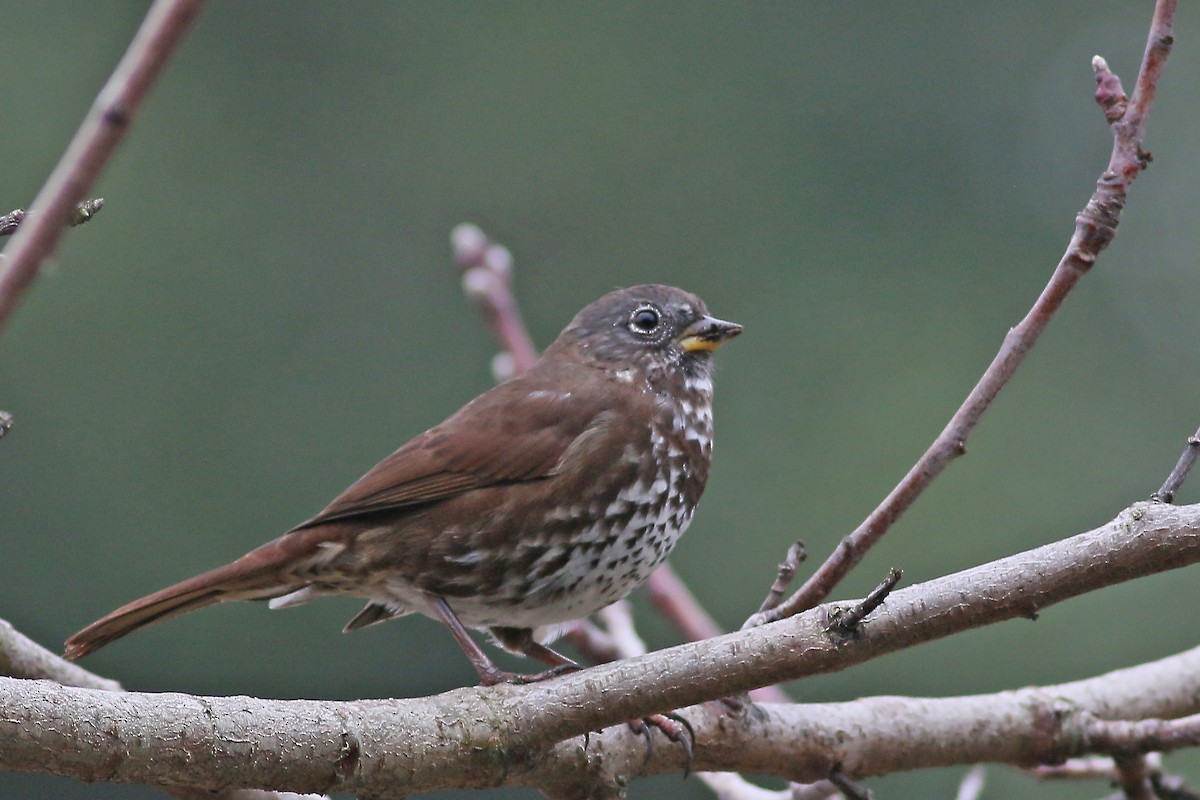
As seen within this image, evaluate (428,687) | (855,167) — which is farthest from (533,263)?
(428,687)

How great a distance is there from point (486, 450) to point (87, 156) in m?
3.10

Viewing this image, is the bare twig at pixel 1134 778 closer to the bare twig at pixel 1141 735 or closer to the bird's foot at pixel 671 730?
the bare twig at pixel 1141 735

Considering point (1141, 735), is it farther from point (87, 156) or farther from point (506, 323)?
point (87, 156)

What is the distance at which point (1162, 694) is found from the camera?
14.0 feet

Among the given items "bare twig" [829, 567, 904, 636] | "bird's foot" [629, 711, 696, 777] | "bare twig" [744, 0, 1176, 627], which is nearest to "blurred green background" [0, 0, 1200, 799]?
"bird's foot" [629, 711, 696, 777]

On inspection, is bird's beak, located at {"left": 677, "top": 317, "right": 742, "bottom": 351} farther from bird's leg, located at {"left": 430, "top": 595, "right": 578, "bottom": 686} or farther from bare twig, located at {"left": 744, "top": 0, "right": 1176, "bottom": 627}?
bare twig, located at {"left": 744, "top": 0, "right": 1176, "bottom": 627}

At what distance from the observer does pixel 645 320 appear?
207 inches

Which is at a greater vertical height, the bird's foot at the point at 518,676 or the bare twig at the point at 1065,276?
the bare twig at the point at 1065,276

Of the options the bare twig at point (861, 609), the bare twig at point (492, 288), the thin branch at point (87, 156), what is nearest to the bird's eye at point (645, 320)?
the bare twig at point (492, 288)

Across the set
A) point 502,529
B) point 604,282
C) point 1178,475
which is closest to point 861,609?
point 1178,475

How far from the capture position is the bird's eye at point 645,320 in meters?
5.24

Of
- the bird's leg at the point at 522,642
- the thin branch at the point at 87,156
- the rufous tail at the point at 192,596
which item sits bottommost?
the bird's leg at the point at 522,642

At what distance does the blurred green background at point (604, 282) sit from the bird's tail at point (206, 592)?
4.56m

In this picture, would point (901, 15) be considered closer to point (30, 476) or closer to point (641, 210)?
point (641, 210)
